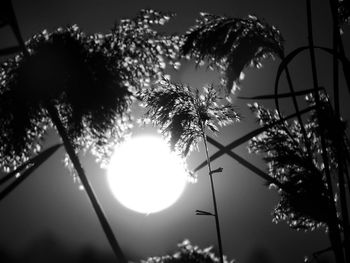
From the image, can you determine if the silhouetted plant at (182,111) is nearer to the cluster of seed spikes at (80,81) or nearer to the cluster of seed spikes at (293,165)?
the cluster of seed spikes at (80,81)

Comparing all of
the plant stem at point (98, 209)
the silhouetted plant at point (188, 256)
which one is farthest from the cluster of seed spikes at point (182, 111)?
the silhouetted plant at point (188, 256)

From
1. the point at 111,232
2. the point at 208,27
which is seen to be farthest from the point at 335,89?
the point at 111,232

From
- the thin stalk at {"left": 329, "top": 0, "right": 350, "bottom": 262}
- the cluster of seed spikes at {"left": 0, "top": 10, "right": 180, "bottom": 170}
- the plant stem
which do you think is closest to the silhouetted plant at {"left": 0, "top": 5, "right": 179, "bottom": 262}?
the cluster of seed spikes at {"left": 0, "top": 10, "right": 180, "bottom": 170}

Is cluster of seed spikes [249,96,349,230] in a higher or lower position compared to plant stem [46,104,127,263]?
higher

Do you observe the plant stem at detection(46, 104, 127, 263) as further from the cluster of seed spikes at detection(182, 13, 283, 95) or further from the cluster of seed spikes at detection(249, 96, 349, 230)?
the cluster of seed spikes at detection(249, 96, 349, 230)

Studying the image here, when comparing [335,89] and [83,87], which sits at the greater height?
[83,87]

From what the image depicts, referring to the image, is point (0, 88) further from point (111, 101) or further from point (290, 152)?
point (290, 152)
